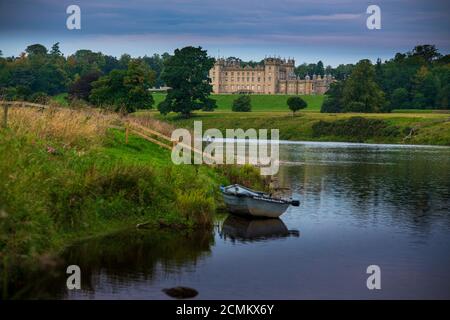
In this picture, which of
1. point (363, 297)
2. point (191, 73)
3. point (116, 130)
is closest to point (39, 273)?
point (363, 297)

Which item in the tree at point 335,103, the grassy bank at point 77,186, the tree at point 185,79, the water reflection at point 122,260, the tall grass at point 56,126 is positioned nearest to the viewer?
the water reflection at point 122,260

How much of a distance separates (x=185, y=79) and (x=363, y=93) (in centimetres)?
4041

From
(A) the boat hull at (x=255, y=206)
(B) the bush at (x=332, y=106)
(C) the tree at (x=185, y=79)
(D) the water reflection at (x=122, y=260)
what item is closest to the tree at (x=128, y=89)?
(A) the boat hull at (x=255, y=206)

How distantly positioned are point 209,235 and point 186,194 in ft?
7.76

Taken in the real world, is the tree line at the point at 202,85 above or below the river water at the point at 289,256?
above

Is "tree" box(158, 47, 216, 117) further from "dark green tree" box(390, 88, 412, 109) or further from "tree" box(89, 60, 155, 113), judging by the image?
"tree" box(89, 60, 155, 113)

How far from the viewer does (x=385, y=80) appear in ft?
640

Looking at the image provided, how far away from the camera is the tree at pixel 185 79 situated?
148m

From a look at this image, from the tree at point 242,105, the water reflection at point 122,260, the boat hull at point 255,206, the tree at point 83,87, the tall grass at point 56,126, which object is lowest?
the water reflection at point 122,260

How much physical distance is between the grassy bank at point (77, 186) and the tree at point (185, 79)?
109 m

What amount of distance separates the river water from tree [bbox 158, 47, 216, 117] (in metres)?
110

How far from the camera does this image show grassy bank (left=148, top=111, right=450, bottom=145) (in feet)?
392

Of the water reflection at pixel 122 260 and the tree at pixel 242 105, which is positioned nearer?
the water reflection at pixel 122 260

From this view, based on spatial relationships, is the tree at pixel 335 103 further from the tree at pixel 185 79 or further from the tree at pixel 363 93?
the tree at pixel 185 79
